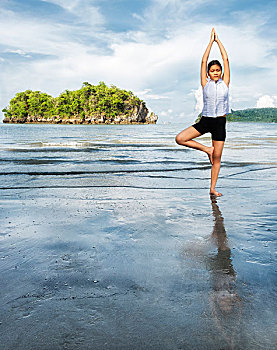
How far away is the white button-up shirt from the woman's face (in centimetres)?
6

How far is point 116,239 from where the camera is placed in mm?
3188

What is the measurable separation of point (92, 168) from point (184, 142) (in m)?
3.48

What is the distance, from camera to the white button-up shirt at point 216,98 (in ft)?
17.2

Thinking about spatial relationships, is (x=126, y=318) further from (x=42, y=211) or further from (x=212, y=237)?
(x=42, y=211)

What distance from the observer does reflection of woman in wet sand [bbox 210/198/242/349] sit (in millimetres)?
1771

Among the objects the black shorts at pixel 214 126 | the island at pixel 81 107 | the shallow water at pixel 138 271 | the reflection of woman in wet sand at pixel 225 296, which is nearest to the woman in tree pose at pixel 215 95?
the black shorts at pixel 214 126

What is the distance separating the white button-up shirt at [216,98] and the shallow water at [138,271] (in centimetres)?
129

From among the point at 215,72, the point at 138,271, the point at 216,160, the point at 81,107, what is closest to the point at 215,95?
the point at 215,72

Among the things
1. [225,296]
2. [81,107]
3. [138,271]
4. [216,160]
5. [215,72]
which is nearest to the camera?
[225,296]

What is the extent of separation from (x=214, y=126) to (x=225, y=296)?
366cm

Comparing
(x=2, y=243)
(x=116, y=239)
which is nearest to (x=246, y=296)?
(x=116, y=239)

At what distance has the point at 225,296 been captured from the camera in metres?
2.10

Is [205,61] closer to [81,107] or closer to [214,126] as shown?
[214,126]

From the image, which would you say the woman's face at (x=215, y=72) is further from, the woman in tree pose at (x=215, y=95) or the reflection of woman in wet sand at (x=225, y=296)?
the reflection of woman in wet sand at (x=225, y=296)
